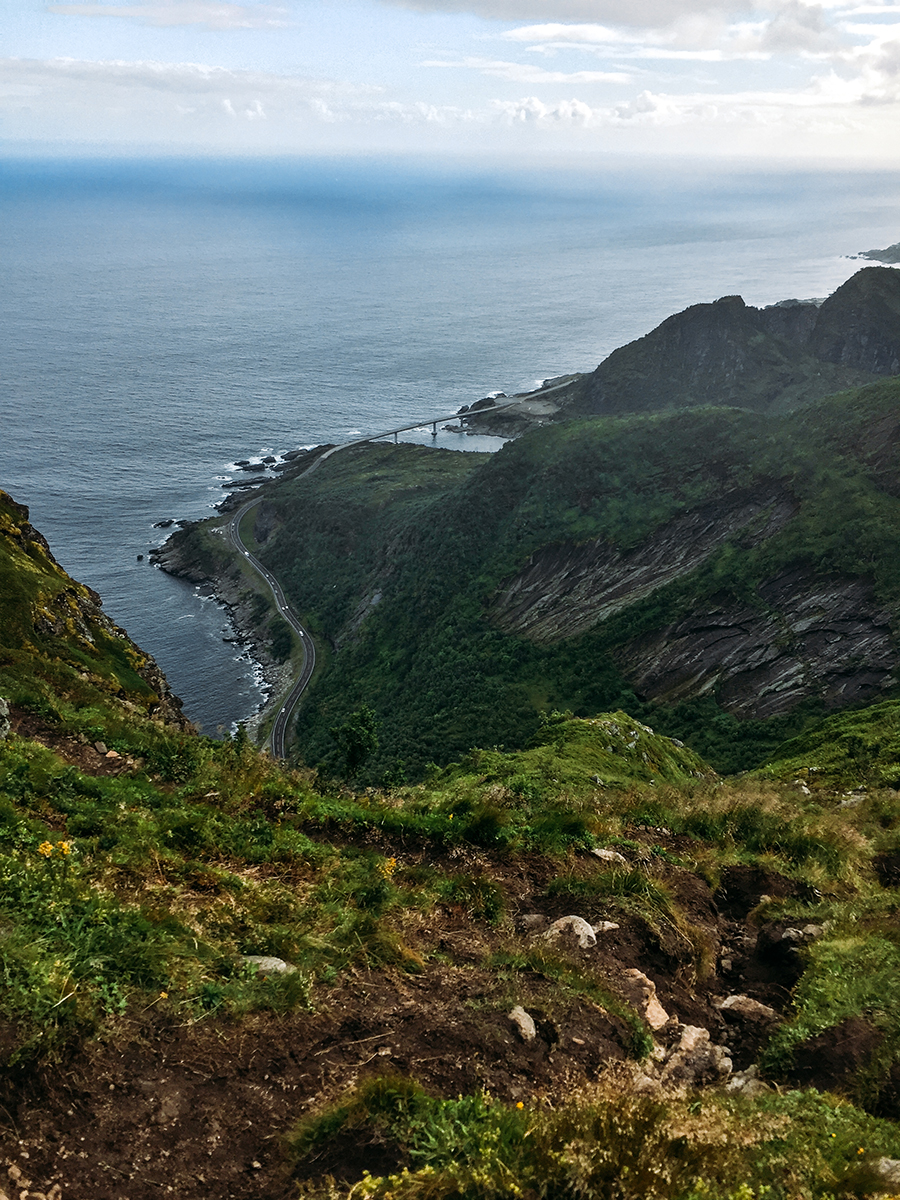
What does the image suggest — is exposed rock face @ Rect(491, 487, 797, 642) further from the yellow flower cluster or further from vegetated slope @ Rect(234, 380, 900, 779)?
the yellow flower cluster

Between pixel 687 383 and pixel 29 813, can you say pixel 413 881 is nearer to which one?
pixel 29 813

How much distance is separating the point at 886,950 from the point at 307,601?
108m

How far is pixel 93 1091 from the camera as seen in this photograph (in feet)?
29.1

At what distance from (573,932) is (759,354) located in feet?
589

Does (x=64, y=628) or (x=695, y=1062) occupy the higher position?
(x=695, y=1062)

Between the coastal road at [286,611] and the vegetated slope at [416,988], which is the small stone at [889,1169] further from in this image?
the coastal road at [286,611]

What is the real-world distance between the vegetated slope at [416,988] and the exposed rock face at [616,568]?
6461 centimetres

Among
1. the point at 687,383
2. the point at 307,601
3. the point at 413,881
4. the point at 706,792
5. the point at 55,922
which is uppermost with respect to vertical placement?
the point at 687,383

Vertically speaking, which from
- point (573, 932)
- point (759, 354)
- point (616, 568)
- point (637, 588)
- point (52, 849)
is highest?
point (759, 354)

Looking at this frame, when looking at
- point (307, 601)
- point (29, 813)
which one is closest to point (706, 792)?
point (29, 813)

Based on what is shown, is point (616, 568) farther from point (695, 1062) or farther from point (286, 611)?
point (695, 1062)

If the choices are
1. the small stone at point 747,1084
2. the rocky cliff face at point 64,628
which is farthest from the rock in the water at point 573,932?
the rocky cliff face at point 64,628

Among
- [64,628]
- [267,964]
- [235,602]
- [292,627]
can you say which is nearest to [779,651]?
[64,628]

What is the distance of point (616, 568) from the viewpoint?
293ft
